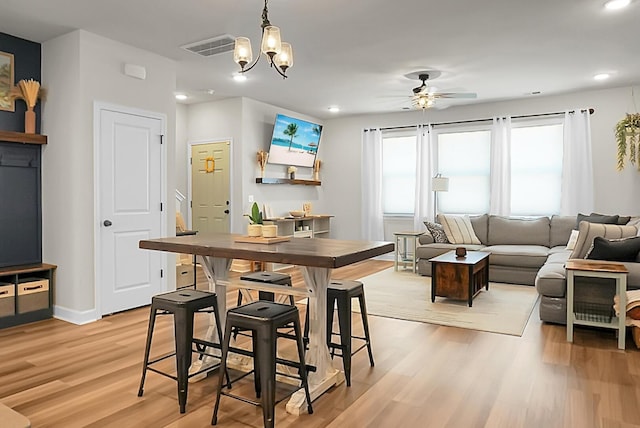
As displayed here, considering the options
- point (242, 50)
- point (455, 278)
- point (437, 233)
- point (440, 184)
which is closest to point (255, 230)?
point (242, 50)

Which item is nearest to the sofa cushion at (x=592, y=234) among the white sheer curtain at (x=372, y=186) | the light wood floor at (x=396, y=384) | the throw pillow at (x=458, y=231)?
the light wood floor at (x=396, y=384)

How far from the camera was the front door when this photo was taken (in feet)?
22.8

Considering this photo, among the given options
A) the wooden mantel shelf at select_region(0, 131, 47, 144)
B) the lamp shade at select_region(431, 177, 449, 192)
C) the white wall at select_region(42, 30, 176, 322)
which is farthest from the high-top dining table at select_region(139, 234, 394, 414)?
the lamp shade at select_region(431, 177, 449, 192)

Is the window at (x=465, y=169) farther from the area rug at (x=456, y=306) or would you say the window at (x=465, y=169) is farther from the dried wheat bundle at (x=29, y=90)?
the dried wheat bundle at (x=29, y=90)

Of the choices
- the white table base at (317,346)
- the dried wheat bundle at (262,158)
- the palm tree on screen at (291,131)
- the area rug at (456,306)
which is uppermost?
the palm tree on screen at (291,131)

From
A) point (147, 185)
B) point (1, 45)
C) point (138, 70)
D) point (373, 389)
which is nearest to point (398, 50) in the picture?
point (138, 70)

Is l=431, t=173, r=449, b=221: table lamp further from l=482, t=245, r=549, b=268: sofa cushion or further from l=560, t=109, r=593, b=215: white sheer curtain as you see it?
l=560, t=109, r=593, b=215: white sheer curtain

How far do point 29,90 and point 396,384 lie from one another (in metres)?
4.26

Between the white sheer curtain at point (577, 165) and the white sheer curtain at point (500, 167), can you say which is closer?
the white sheer curtain at point (577, 165)

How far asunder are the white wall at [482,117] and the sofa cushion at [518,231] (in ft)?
2.84

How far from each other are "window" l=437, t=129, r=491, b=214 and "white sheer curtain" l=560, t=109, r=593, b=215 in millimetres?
1151

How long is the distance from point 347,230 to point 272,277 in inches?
218

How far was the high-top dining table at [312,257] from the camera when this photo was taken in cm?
230

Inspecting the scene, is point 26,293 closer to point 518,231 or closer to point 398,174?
point 398,174
